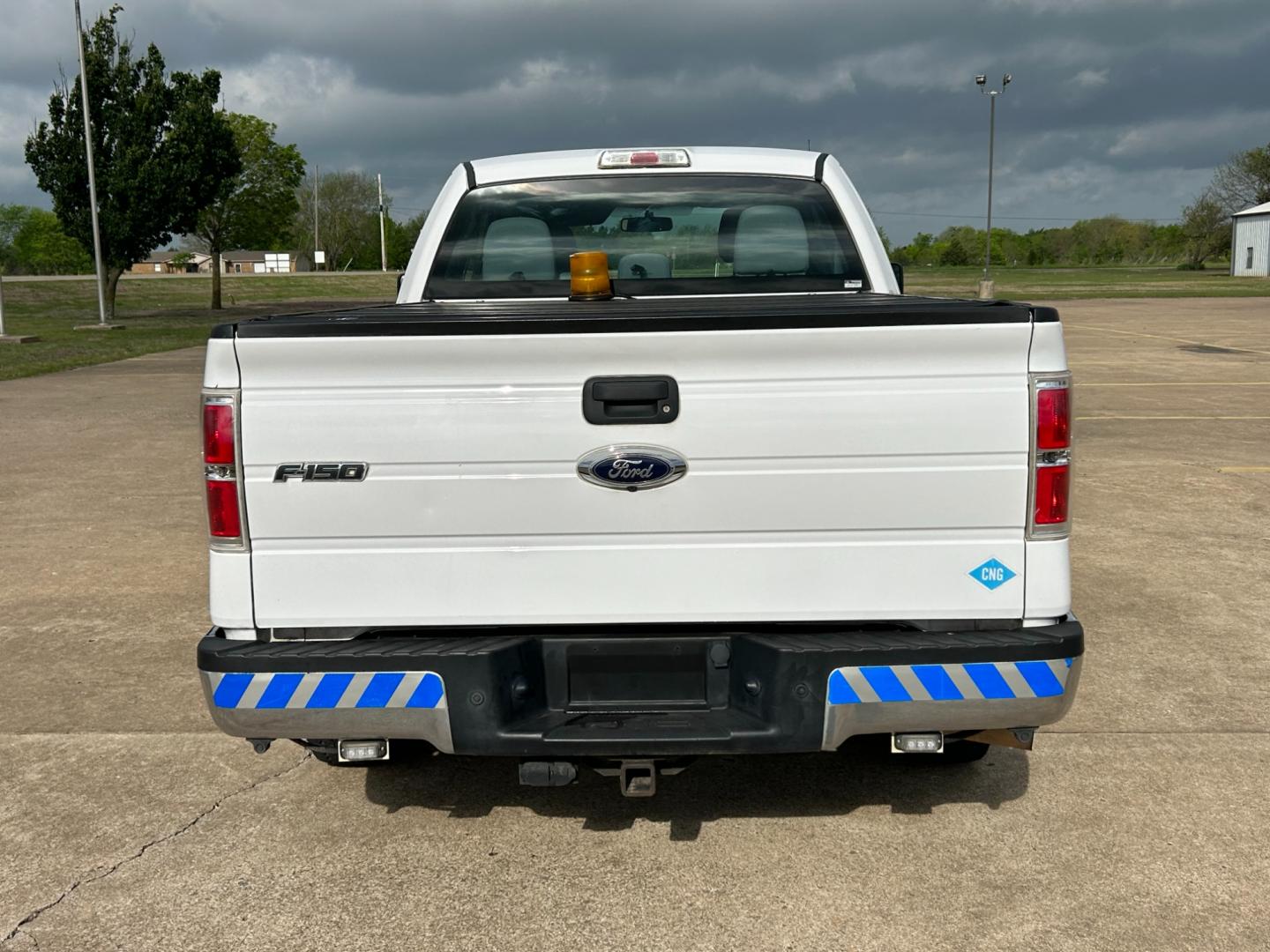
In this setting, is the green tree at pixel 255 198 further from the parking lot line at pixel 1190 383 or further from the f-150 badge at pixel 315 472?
the f-150 badge at pixel 315 472

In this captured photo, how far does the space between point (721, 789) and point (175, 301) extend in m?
51.8

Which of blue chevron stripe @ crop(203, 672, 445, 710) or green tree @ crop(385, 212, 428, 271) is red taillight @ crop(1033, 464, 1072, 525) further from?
green tree @ crop(385, 212, 428, 271)

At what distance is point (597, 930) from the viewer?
3.24 metres

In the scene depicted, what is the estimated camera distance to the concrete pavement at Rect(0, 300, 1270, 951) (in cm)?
327

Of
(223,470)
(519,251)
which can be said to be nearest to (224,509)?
(223,470)

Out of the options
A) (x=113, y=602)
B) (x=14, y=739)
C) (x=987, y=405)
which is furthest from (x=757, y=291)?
(x=113, y=602)

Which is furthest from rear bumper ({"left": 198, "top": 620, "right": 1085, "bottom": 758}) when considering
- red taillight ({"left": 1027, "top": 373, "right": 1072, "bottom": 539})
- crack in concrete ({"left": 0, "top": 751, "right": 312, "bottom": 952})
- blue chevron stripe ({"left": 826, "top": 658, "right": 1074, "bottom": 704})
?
crack in concrete ({"left": 0, "top": 751, "right": 312, "bottom": 952})

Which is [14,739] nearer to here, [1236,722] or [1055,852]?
[1055,852]

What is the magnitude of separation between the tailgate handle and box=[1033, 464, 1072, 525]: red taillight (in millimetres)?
902

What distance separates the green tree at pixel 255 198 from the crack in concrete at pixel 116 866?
138ft

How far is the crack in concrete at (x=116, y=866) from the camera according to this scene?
3.30 metres

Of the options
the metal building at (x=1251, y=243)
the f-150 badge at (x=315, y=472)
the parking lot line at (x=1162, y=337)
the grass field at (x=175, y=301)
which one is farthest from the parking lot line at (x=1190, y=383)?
the metal building at (x=1251, y=243)

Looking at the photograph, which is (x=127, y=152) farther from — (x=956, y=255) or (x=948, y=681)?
(x=956, y=255)

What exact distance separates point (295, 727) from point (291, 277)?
237 ft
